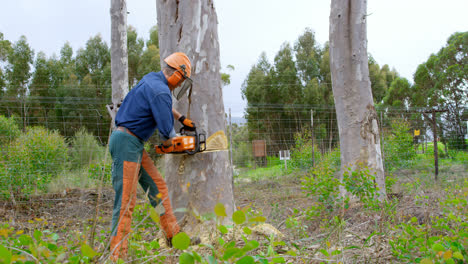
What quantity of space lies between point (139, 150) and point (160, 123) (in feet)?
1.26

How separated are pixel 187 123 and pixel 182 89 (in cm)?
38

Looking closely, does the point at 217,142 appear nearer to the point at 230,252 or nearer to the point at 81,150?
the point at 230,252

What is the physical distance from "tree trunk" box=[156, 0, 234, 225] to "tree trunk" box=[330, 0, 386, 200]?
7.72 ft

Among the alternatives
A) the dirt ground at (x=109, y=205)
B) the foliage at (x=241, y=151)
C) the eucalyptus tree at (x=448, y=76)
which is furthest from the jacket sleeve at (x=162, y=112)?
the eucalyptus tree at (x=448, y=76)

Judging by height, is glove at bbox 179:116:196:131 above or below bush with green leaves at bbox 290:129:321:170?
above

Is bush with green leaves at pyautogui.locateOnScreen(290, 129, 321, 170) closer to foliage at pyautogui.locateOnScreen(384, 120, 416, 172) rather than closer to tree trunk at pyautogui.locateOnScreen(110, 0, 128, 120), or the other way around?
foliage at pyautogui.locateOnScreen(384, 120, 416, 172)

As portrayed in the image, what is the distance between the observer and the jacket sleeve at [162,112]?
2984 millimetres

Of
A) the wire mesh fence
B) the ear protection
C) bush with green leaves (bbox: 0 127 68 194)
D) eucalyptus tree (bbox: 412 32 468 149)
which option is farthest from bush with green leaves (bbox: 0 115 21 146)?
eucalyptus tree (bbox: 412 32 468 149)

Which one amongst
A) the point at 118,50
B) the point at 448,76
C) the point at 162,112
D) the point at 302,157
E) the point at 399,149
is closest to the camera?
the point at 162,112

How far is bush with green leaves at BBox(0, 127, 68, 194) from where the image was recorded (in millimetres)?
6930

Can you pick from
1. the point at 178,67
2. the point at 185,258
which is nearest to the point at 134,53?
the point at 178,67

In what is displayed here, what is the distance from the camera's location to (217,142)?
3.40 metres

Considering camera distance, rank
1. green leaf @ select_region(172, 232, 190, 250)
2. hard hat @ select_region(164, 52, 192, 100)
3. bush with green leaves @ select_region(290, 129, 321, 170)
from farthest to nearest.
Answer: bush with green leaves @ select_region(290, 129, 321, 170), hard hat @ select_region(164, 52, 192, 100), green leaf @ select_region(172, 232, 190, 250)

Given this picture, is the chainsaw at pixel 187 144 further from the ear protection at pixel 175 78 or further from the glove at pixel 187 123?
the ear protection at pixel 175 78
